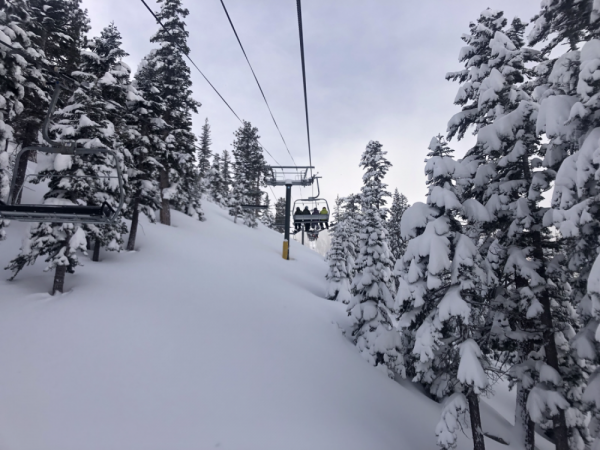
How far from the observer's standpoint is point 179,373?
997cm

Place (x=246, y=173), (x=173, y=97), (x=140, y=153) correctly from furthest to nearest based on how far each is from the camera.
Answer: (x=246, y=173) < (x=173, y=97) < (x=140, y=153)

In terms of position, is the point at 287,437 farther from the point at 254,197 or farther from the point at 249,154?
the point at 249,154

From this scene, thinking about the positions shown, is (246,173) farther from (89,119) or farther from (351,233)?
(89,119)

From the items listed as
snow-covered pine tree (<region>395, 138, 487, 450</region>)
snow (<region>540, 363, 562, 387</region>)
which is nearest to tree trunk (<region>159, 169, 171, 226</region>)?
snow-covered pine tree (<region>395, 138, 487, 450</region>)

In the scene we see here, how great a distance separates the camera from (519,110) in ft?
31.2

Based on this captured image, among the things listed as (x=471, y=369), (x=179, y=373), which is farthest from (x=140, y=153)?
(x=471, y=369)

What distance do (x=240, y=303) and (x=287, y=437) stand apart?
7621mm

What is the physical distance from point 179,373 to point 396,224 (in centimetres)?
3088

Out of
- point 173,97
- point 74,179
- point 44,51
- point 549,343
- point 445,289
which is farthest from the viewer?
point 173,97

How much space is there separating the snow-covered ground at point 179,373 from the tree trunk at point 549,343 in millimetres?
2781

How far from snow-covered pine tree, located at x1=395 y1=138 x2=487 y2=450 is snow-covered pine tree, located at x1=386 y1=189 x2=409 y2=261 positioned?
22.2 meters

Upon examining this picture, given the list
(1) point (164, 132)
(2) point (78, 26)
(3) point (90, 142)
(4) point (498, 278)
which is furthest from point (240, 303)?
(2) point (78, 26)

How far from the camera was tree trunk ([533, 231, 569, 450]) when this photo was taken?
9195mm

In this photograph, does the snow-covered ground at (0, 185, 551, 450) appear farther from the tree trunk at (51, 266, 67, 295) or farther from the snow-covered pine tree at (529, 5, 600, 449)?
the snow-covered pine tree at (529, 5, 600, 449)
